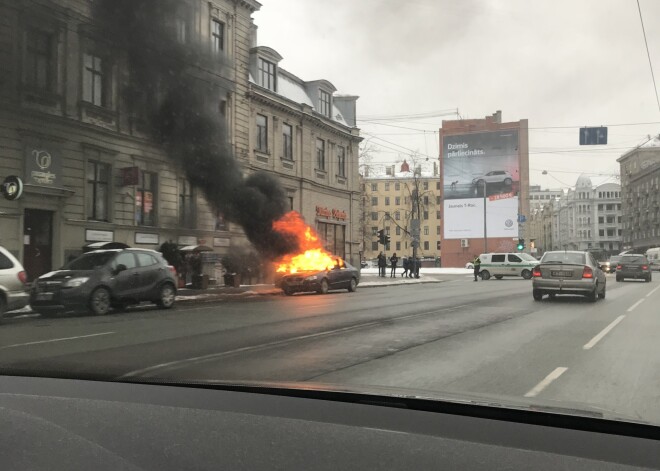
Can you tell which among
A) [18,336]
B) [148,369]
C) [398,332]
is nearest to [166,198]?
[18,336]

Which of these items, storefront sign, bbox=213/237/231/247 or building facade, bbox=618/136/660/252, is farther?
building facade, bbox=618/136/660/252

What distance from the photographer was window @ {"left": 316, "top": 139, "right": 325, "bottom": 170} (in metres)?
29.0

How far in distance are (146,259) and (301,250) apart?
9.41m

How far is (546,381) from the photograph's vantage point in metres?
5.50

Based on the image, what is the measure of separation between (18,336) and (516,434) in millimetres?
8884

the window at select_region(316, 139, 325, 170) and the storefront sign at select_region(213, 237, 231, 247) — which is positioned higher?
the window at select_region(316, 139, 325, 170)

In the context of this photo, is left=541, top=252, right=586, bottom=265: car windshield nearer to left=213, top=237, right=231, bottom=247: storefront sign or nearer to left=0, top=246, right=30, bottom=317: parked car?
left=213, top=237, right=231, bottom=247: storefront sign

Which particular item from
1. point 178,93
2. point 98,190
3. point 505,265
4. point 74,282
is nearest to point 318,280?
point 98,190

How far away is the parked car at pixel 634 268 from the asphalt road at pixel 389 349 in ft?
62.4

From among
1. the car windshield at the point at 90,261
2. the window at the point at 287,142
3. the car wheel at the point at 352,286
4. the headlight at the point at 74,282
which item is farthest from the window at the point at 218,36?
the car wheel at the point at 352,286

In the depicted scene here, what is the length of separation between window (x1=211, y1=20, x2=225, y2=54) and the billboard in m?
39.9

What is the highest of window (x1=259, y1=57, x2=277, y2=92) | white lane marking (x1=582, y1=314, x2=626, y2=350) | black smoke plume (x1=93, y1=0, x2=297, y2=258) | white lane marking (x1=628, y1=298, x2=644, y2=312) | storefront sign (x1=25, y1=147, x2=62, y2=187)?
window (x1=259, y1=57, x2=277, y2=92)

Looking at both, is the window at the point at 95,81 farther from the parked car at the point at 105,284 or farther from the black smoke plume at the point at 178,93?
the parked car at the point at 105,284

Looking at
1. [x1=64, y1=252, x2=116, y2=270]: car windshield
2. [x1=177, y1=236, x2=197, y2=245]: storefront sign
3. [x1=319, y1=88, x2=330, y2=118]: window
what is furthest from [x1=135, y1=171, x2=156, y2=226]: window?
[x1=319, y1=88, x2=330, y2=118]: window
